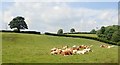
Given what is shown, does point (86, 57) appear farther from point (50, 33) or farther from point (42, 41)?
point (50, 33)

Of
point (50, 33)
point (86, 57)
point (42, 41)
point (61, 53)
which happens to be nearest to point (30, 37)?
point (42, 41)

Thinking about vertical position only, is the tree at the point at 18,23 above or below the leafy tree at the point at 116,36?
above

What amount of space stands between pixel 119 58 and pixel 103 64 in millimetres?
4216

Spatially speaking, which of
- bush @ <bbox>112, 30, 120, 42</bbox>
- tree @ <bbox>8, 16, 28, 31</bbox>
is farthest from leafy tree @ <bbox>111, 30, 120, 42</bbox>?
tree @ <bbox>8, 16, 28, 31</bbox>

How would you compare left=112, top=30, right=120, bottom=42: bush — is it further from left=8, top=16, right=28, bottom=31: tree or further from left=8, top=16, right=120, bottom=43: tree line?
left=8, top=16, right=28, bottom=31: tree

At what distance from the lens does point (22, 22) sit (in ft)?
263

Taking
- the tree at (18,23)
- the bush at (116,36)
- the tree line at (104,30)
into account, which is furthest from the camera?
the tree at (18,23)

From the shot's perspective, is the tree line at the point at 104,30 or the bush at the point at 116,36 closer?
the bush at the point at 116,36

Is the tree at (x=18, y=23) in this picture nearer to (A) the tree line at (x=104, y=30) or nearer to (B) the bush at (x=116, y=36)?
(A) the tree line at (x=104, y=30)

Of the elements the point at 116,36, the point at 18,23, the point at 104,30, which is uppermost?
the point at 18,23

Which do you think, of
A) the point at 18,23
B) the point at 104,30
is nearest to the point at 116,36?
the point at 104,30

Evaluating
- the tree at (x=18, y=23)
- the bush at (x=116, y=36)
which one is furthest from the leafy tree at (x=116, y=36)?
the tree at (x=18, y=23)

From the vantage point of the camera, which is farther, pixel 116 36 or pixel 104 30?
pixel 104 30

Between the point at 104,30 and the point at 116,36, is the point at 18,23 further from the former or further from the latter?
the point at 116,36
